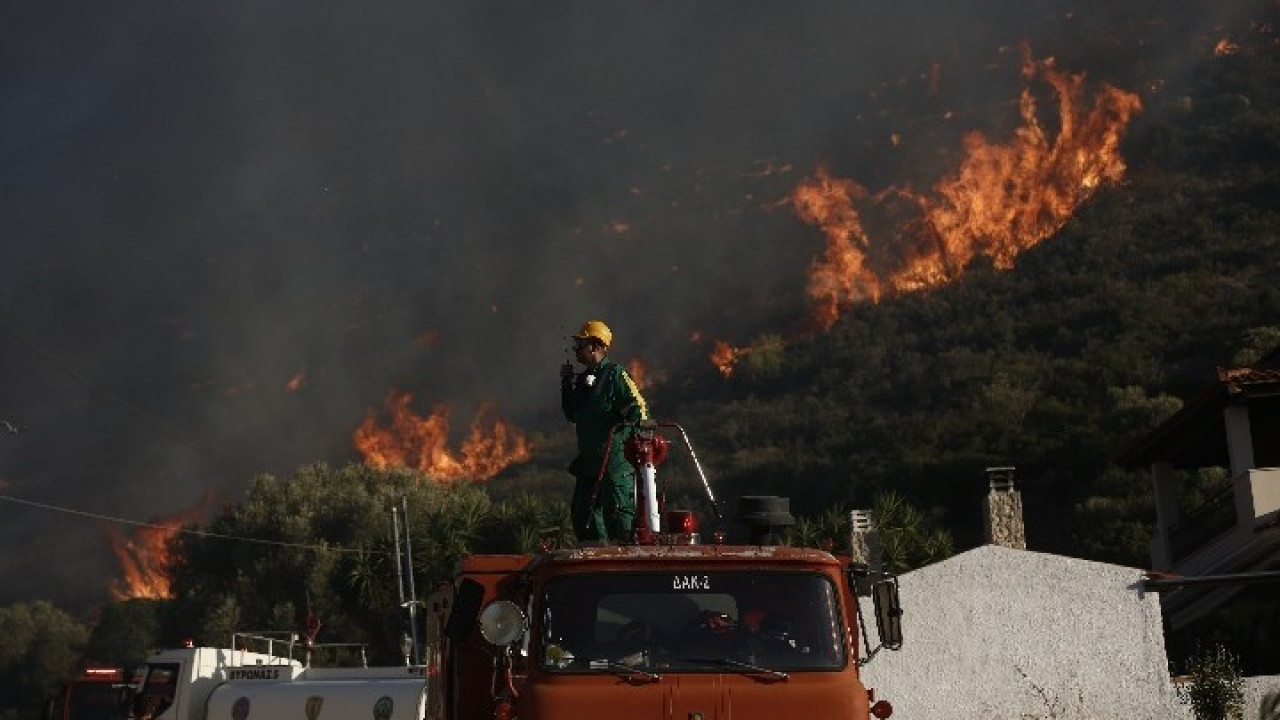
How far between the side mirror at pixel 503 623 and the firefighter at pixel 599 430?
2.67 meters

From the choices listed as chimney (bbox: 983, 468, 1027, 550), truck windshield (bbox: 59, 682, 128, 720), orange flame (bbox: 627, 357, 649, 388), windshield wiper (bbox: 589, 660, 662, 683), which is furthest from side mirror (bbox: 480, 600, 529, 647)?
orange flame (bbox: 627, 357, 649, 388)

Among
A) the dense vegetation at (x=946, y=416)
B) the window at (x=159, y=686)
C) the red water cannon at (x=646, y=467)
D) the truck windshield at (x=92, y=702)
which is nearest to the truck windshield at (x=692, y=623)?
the red water cannon at (x=646, y=467)

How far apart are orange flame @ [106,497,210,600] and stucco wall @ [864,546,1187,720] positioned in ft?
299

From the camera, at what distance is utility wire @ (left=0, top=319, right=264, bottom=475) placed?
130 meters

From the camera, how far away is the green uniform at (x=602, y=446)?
38.5ft

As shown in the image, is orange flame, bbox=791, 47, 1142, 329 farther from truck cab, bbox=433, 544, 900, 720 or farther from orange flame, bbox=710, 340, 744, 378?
truck cab, bbox=433, 544, 900, 720

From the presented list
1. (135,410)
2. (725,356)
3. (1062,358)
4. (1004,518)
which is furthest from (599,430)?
(135,410)

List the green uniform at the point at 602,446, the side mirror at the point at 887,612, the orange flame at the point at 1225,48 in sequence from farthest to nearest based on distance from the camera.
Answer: the orange flame at the point at 1225,48
the green uniform at the point at 602,446
the side mirror at the point at 887,612

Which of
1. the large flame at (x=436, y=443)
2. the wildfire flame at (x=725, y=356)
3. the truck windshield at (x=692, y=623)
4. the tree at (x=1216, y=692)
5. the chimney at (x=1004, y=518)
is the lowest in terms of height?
the truck windshield at (x=692, y=623)

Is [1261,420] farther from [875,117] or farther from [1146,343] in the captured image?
[875,117]

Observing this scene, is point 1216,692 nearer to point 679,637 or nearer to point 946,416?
point 679,637

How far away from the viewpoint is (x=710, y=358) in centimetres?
11856

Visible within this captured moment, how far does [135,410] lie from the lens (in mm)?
147375

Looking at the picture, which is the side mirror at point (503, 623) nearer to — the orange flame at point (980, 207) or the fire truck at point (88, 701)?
the fire truck at point (88, 701)
